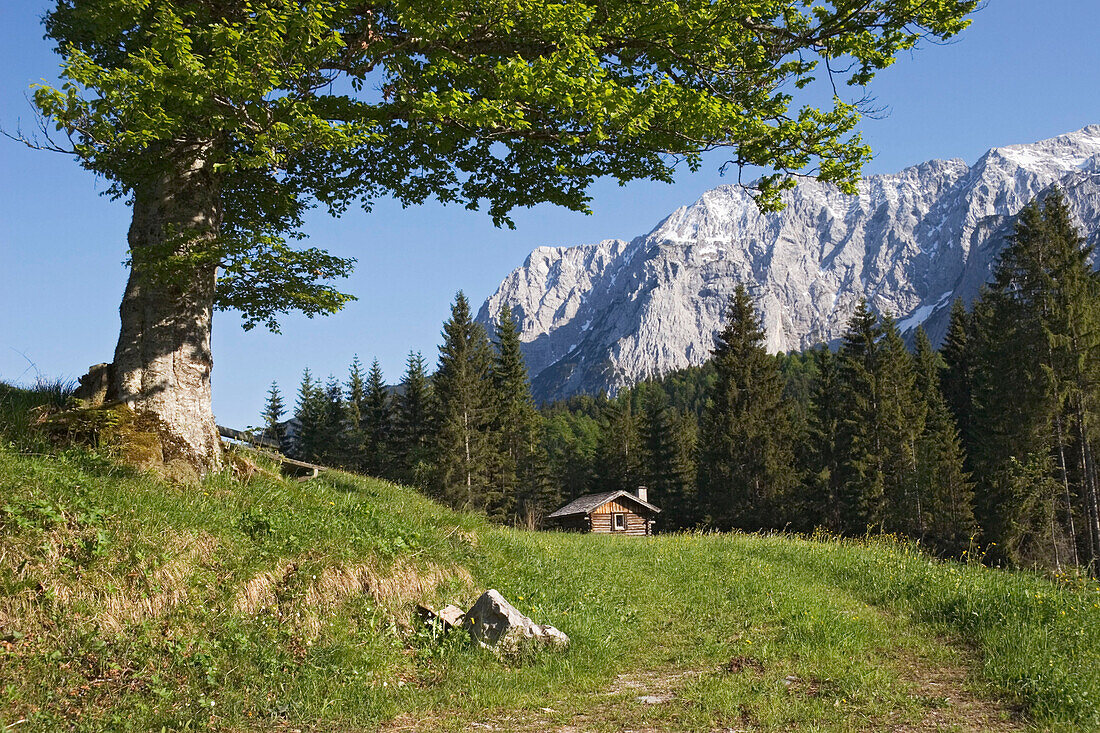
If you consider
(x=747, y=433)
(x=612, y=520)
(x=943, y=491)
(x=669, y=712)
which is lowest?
(x=612, y=520)

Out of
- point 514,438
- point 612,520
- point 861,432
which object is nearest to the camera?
point 861,432

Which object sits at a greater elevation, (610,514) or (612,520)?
(610,514)

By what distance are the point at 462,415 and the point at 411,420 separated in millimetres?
9568

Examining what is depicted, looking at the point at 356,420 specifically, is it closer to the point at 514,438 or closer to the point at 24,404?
the point at 514,438

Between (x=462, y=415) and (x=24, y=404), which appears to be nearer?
(x=24, y=404)

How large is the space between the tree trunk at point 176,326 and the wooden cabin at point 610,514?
129ft

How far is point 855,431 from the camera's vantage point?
4238cm

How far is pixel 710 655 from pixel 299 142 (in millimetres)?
7185

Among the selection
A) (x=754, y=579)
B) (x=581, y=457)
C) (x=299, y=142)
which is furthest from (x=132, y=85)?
(x=581, y=457)

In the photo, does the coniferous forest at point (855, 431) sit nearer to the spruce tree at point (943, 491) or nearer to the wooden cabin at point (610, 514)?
the spruce tree at point (943, 491)

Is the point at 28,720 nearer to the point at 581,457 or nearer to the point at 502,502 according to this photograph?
the point at 502,502

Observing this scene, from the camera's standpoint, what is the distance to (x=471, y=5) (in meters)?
7.57

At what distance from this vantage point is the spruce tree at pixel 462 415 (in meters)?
43.9

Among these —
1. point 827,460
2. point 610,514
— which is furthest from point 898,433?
point 610,514
